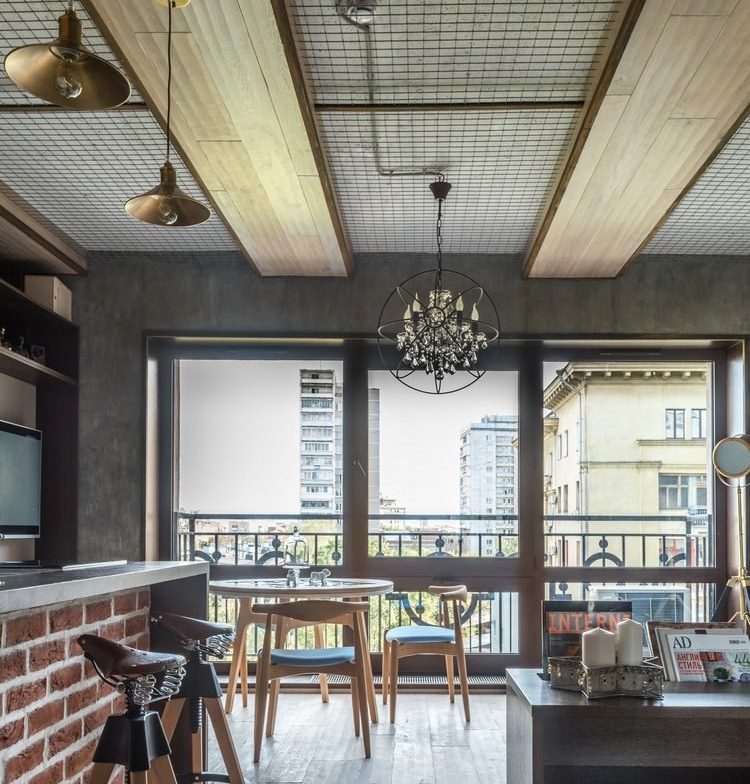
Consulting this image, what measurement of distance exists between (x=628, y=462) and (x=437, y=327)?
6.62 ft

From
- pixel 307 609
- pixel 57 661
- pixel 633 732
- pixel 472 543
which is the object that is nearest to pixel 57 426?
pixel 307 609

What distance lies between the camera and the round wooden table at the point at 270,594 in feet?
15.4

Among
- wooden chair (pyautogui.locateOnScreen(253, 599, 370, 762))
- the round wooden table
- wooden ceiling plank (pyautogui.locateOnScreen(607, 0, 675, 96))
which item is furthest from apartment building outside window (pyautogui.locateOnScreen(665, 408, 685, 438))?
wooden ceiling plank (pyautogui.locateOnScreen(607, 0, 675, 96))

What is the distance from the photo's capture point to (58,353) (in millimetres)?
5809

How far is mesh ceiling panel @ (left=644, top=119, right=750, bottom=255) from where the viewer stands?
4.20 metres

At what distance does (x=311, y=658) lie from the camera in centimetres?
431

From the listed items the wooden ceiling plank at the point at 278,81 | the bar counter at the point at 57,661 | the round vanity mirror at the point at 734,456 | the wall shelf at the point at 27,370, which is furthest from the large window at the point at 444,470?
the bar counter at the point at 57,661

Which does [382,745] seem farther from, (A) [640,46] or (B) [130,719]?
(A) [640,46]

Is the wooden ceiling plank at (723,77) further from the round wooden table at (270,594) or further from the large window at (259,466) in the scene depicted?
the large window at (259,466)

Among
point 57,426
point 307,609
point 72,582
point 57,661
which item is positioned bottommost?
point 307,609

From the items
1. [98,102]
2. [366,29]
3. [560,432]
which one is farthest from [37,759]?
[560,432]

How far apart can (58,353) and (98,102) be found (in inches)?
148

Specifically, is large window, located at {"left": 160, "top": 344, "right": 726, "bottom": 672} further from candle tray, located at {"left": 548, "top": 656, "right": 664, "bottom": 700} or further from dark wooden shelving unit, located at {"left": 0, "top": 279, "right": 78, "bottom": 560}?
candle tray, located at {"left": 548, "top": 656, "right": 664, "bottom": 700}

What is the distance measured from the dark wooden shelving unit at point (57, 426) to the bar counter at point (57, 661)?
105 inches
